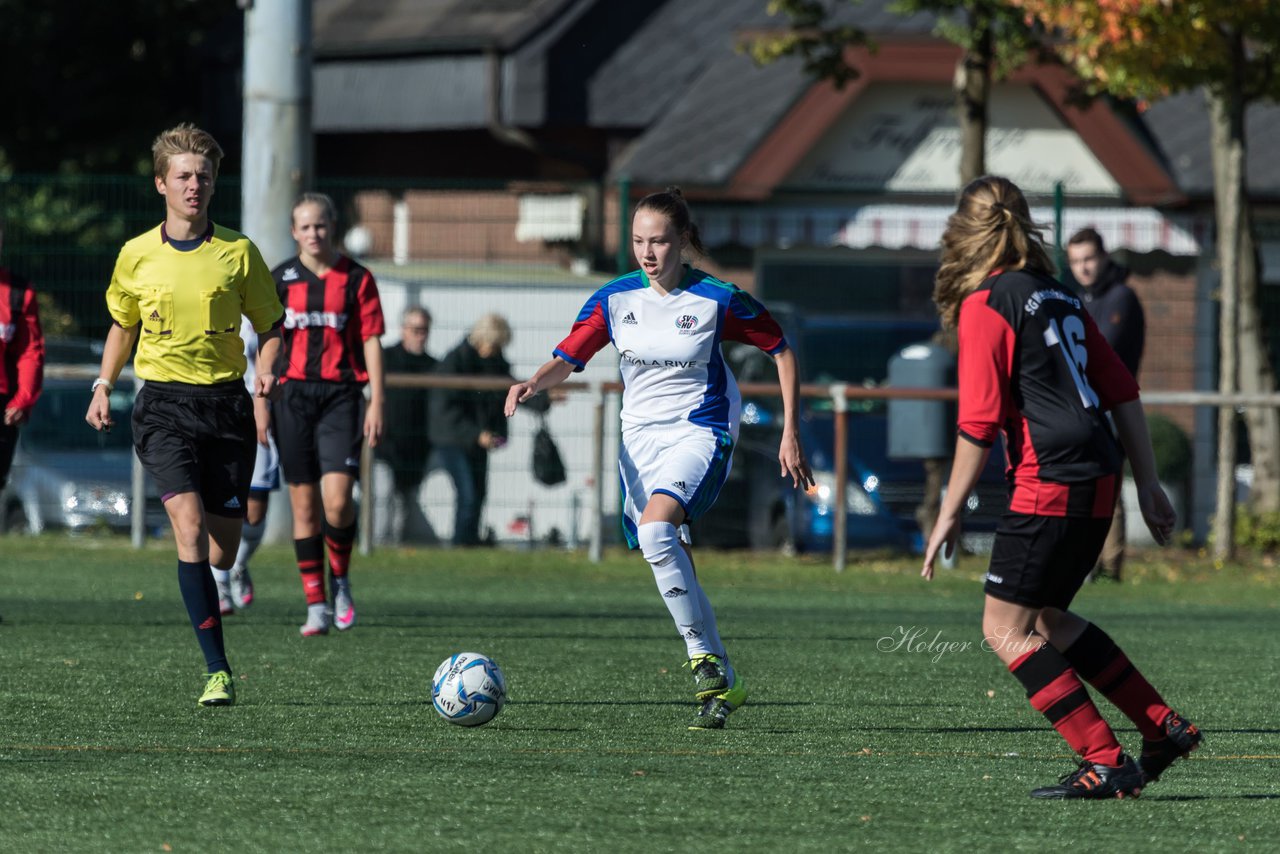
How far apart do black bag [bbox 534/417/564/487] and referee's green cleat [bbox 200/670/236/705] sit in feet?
25.7

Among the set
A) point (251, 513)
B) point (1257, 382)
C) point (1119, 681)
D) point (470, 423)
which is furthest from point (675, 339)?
point (1257, 382)

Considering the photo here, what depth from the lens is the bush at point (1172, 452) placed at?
16844 mm

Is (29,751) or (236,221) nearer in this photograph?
(29,751)

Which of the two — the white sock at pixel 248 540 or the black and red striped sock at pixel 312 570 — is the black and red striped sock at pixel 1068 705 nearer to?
the black and red striped sock at pixel 312 570

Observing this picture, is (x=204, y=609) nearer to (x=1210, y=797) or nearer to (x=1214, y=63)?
(x=1210, y=797)

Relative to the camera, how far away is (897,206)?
2120 cm

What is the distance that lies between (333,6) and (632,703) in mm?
20592

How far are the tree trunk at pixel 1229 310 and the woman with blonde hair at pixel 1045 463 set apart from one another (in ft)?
30.3

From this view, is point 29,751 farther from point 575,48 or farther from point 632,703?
point 575,48

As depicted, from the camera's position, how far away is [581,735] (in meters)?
7.09

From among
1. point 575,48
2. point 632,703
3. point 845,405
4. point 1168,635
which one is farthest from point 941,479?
point 575,48

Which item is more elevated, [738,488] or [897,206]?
[897,206]

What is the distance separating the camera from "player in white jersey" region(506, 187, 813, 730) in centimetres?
751

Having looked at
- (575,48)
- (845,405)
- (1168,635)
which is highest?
(575,48)
